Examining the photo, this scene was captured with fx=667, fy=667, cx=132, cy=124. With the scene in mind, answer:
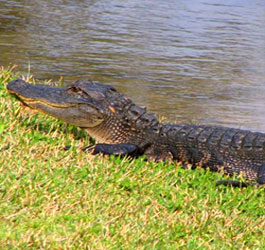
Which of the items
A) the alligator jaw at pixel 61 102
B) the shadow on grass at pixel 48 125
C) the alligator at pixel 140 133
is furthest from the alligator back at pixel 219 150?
the shadow on grass at pixel 48 125

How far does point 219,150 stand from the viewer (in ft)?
18.6

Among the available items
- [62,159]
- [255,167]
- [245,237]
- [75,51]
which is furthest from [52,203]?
[75,51]

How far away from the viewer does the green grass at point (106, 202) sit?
380 centimetres

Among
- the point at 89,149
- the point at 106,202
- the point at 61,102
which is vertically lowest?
the point at 89,149

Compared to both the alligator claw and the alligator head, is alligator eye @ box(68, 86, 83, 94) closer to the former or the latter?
the alligator head

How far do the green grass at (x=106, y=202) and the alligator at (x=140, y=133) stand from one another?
0.21 m

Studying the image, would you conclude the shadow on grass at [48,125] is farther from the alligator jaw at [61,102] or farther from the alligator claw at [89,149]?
the alligator claw at [89,149]

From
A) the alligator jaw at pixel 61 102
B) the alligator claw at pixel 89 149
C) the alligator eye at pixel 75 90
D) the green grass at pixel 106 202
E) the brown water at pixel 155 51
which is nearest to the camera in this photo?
the green grass at pixel 106 202

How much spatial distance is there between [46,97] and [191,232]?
2.02 m

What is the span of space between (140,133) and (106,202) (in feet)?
4.94

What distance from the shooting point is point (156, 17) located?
1509 centimetres

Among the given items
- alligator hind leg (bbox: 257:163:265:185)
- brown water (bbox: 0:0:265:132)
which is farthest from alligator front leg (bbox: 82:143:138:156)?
brown water (bbox: 0:0:265:132)

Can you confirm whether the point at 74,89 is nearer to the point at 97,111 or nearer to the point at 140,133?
the point at 97,111

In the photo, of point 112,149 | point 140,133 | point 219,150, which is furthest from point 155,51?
point 112,149
